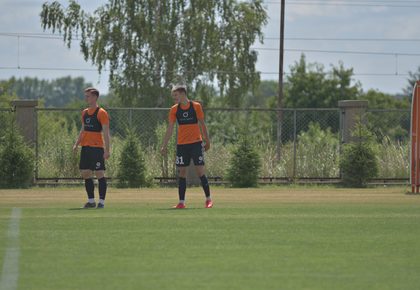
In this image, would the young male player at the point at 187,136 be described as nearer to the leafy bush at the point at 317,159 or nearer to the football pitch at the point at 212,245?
the football pitch at the point at 212,245

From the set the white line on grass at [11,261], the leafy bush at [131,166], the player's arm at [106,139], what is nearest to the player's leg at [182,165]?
the player's arm at [106,139]

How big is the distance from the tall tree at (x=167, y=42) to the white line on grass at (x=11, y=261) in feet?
136

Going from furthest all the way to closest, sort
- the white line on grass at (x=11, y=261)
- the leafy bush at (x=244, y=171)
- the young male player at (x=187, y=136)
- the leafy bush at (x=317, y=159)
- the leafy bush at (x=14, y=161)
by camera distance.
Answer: the leafy bush at (x=317, y=159) < the leafy bush at (x=244, y=171) < the leafy bush at (x=14, y=161) < the young male player at (x=187, y=136) < the white line on grass at (x=11, y=261)

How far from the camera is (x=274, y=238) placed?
12352 mm

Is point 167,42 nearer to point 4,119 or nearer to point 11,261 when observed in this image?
point 4,119

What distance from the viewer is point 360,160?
26141 mm

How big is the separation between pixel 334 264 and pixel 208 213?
596cm

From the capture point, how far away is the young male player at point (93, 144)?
17344 mm

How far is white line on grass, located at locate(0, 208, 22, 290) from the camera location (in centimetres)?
901

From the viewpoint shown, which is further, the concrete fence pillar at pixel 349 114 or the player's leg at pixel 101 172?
the concrete fence pillar at pixel 349 114

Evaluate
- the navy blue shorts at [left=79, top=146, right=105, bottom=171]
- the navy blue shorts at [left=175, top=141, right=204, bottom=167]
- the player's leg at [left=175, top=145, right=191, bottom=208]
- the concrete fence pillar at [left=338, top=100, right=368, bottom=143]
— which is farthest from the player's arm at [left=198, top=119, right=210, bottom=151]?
the concrete fence pillar at [left=338, top=100, right=368, bottom=143]

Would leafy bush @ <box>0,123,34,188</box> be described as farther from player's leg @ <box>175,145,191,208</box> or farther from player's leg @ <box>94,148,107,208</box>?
player's leg @ <box>175,145,191,208</box>

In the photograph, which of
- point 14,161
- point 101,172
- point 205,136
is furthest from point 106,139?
point 14,161

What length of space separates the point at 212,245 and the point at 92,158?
6.22 m
